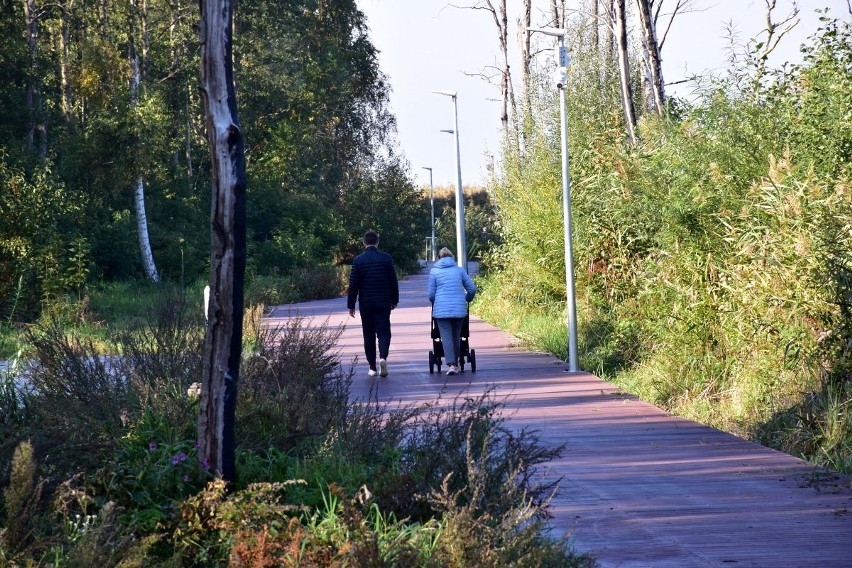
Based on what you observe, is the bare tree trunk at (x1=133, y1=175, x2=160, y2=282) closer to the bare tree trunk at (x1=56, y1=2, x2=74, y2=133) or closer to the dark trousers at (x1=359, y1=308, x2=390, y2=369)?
the bare tree trunk at (x1=56, y1=2, x2=74, y2=133)

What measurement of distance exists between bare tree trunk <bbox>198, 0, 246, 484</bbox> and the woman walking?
9527mm

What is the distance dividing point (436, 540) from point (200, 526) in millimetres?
1162

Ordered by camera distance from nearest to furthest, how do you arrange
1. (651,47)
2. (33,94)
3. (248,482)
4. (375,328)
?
(248,482)
(375,328)
(651,47)
(33,94)

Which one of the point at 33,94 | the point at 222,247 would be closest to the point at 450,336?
the point at 222,247

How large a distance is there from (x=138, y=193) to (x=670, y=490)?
3145cm

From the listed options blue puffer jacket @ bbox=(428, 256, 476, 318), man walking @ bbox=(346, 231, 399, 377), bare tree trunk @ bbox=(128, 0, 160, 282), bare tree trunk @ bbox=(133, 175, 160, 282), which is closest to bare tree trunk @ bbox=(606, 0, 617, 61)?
blue puffer jacket @ bbox=(428, 256, 476, 318)

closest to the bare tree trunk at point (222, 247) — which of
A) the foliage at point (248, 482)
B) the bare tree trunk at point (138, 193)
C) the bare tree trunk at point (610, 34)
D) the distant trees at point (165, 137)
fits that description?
the foliage at point (248, 482)

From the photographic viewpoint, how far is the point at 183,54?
42969mm

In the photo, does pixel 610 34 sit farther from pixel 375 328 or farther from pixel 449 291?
pixel 375 328

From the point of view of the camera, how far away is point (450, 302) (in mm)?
15719

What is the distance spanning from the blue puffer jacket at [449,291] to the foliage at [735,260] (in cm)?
198

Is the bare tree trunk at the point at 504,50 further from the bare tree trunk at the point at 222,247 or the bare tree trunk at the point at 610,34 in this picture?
the bare tree trunk at the point at 222,247

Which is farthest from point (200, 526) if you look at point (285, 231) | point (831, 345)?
point (285, 231)

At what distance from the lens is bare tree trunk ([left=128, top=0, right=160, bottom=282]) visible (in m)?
36.3
